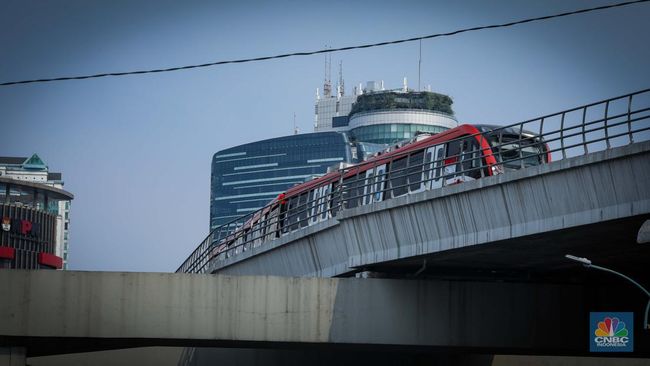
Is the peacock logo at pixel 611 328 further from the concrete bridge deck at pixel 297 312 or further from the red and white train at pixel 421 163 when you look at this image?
the red and white train at pixel 421 163

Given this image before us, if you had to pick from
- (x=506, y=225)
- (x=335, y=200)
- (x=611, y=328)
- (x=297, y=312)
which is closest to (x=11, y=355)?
Result: (x=297, y=312)

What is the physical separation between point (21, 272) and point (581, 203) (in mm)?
14276

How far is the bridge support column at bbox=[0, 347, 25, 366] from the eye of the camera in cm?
3070

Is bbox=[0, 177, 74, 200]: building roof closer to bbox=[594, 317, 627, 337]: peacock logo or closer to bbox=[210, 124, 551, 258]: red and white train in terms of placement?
bbox=[210, 124, 551, 258]: red and white train

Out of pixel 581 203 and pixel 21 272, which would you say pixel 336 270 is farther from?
pixel 581 203

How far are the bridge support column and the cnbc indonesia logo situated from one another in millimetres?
15576

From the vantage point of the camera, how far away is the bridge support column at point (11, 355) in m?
30.7

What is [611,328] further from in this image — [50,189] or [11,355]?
[50,189]

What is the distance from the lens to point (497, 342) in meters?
32.6

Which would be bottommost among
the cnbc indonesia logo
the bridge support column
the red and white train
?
the bridge support column

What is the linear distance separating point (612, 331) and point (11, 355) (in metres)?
17.0

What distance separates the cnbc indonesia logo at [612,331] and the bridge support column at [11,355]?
15576 mm

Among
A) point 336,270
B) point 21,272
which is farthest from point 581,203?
point 21,272

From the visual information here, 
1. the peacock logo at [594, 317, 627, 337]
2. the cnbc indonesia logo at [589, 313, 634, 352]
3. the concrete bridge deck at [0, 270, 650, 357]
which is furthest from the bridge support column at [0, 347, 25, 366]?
the peacock logo at [594, 317, 627, 337]
